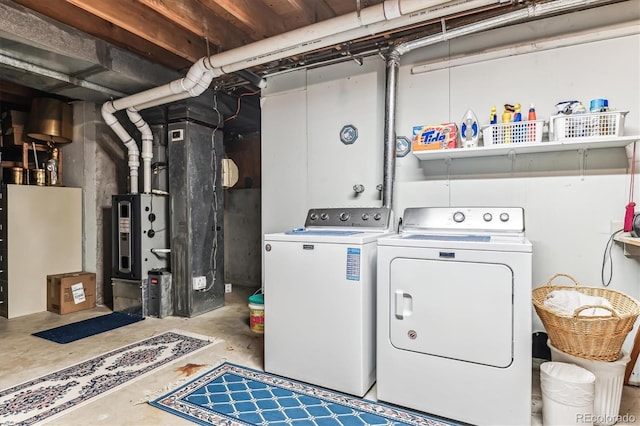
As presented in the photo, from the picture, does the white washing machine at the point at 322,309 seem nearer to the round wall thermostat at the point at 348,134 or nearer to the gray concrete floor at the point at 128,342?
the gray concrete floor at the point at 128,342

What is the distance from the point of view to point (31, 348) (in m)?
2.95

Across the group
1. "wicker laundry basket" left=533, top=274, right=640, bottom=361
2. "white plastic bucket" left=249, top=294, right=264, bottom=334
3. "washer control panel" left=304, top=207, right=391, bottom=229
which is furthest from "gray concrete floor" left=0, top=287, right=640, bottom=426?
"washer control panel" left=304, top=207, right=391, bottom=229

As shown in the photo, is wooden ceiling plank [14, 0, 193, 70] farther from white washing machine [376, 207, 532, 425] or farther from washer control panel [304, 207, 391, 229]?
white washing machine [376, 207, 532, 425]

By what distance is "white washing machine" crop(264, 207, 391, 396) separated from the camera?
217cm

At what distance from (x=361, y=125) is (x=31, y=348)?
3.32m

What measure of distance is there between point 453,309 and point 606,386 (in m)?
0.86

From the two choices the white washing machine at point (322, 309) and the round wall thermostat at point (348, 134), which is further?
the round wall thermostat at point (348, 134)

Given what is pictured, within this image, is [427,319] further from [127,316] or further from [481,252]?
[127,316]

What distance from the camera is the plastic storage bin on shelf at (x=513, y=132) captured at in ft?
7.48

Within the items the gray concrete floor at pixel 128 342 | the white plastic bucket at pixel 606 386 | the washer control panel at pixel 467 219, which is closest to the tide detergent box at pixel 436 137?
the washer control panel at pixel 467 219

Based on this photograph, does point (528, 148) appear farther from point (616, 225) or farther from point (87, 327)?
point (87, 327)

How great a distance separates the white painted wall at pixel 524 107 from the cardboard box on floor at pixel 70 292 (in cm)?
275

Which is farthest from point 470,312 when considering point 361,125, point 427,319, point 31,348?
point 31,348

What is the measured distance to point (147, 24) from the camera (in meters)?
2.97
